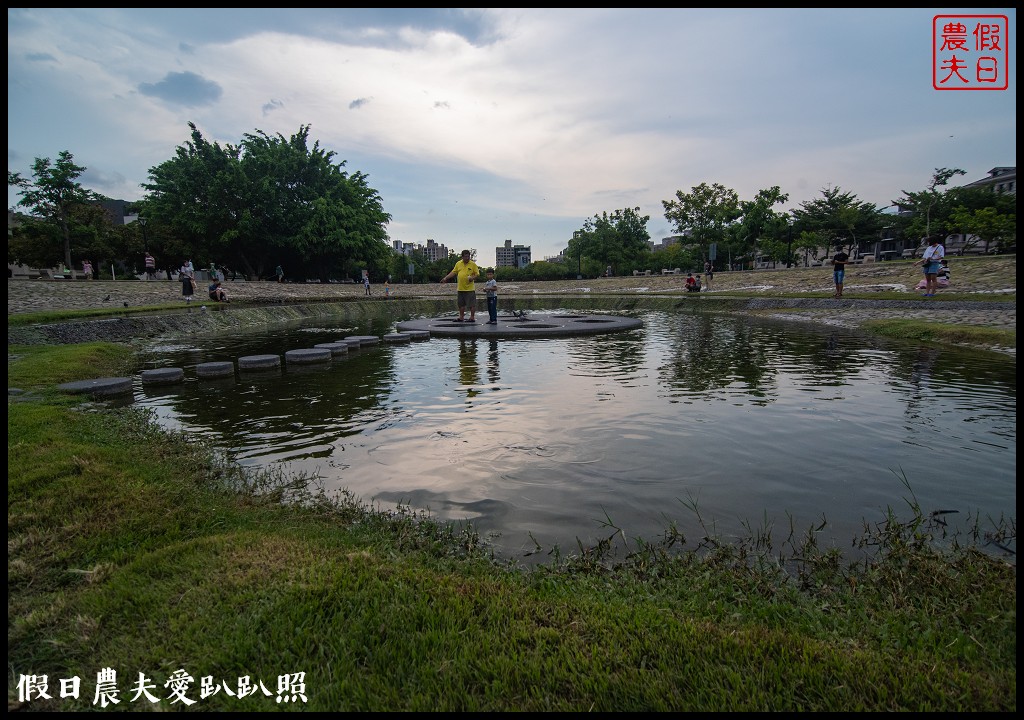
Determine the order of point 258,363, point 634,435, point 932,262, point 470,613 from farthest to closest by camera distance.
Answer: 1. point 932,262
2. point 258,363
3. point 634,435
4. point 470,613

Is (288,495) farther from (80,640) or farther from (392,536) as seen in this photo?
(80,640)

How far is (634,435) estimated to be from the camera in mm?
6504

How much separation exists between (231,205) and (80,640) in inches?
1945

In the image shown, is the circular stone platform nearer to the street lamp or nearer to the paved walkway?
the paved walkway

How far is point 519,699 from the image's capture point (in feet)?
7.32

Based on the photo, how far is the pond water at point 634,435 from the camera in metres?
4.48

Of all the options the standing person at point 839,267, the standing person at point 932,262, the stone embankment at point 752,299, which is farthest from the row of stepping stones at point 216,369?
the standing person at point 839,267

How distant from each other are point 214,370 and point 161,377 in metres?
0.93

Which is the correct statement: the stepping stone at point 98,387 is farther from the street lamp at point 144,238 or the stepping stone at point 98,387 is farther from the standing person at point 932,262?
the street lamp at point 144,238

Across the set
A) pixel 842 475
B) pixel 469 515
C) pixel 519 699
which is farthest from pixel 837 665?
pixel 842 475

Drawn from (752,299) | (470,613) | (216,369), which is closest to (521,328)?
(216,369)

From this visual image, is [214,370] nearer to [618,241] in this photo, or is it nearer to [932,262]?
[932,262]

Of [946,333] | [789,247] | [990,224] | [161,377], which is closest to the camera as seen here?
[161,377]

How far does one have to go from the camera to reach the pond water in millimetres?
4480
